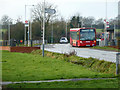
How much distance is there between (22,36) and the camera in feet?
220

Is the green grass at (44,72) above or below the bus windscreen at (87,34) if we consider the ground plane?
below

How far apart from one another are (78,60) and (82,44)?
26.4 meters

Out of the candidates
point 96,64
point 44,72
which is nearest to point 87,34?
point 96,64

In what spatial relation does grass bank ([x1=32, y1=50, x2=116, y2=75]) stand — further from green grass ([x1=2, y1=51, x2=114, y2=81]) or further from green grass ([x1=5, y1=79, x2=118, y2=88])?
green grass ([x1=5, y1=79, x2=118, y2=88])

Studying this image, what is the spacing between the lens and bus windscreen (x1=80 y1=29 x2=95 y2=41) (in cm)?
4597

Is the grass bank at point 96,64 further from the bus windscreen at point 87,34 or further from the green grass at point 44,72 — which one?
the bus windscreen at point 87,34

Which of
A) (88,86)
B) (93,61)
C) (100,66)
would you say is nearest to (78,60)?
(93,61)

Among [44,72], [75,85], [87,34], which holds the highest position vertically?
[87,34]

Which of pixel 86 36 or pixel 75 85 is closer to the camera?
pixel 75 85

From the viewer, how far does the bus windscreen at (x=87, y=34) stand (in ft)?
151

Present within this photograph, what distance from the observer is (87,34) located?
4609 centimetres

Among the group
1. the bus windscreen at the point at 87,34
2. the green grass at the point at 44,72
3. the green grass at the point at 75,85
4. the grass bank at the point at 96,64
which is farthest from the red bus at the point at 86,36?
the green grass at the point at 75,85

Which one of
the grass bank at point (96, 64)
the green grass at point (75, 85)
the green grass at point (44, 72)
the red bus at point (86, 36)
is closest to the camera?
the green grass at point (75, 85)

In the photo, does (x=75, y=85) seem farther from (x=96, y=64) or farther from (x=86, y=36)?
(x=86, y=36)
